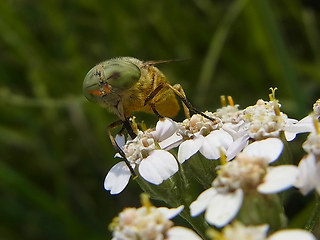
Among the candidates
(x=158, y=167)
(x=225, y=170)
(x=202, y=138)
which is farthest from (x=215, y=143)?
(x=225, y=170)

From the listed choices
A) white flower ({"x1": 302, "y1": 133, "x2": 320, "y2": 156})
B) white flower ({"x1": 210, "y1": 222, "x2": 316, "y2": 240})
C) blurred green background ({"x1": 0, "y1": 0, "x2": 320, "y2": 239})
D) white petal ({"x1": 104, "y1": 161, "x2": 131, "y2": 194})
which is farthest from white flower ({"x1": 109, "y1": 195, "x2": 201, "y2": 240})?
blurred green background ({"x1": 0, "y1": 0, "x2": 320, "y2": 239})

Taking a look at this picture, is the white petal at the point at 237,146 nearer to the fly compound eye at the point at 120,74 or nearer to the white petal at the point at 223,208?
the white petal at the point at 223,208

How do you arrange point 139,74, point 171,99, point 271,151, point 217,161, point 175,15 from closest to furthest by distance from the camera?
point 271,151, point 217,161, point 139,74, point 171,99, point 175,15

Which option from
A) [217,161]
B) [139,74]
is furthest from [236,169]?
[139,74]

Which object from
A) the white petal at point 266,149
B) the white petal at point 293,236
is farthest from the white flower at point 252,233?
the white petal at point 266,149

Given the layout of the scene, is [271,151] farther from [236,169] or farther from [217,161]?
[217,161]

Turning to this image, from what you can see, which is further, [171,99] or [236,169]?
[171,99]

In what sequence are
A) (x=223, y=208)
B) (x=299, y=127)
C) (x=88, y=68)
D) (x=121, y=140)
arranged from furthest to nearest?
(x=88, y=68)
(x=121, y=140)
(x=299, y=127)
(x=223, y=208)

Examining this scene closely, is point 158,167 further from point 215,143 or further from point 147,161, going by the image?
point 215,143
